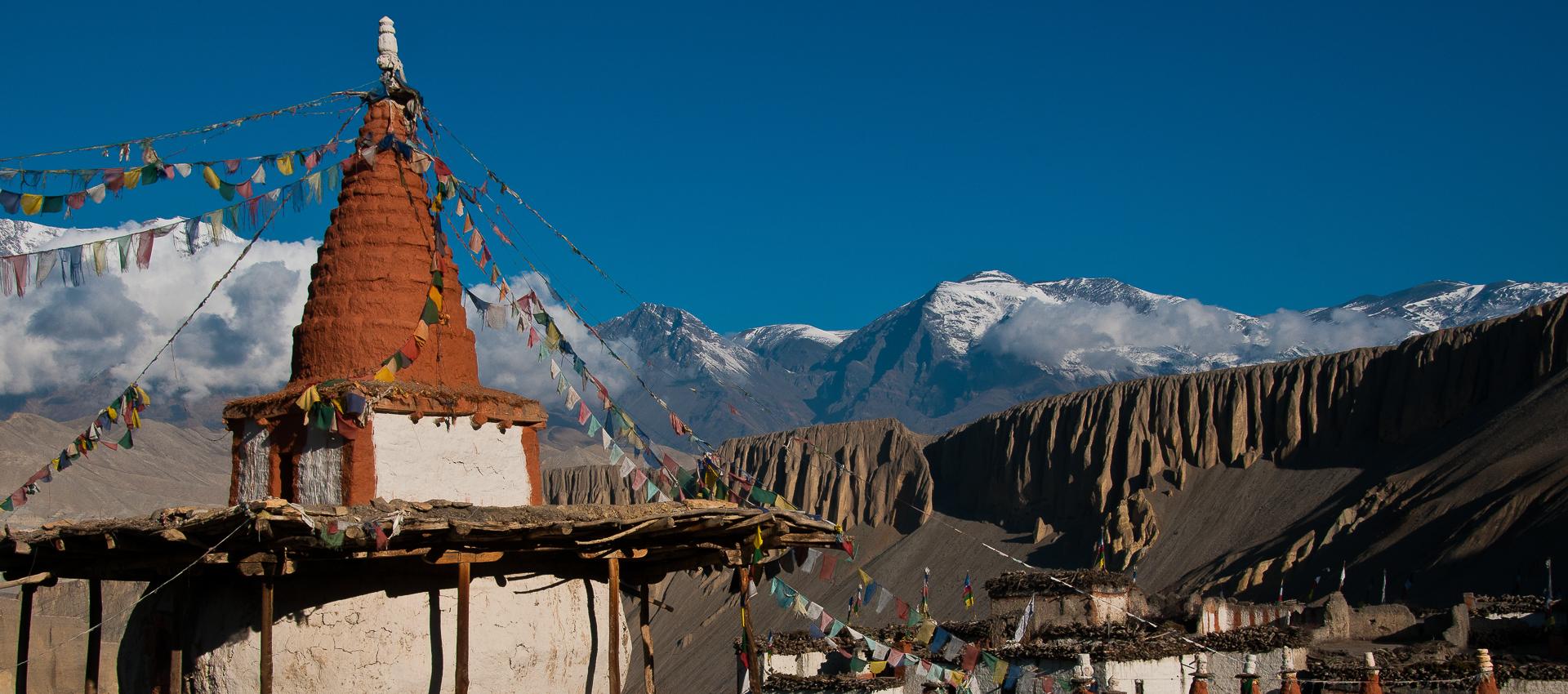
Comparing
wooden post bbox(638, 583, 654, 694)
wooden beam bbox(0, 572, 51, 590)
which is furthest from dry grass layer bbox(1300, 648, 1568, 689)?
wooden beam bbox(0, 572, 51, 590)

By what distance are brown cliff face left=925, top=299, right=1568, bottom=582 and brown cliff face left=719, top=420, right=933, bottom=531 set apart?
11.8 feet

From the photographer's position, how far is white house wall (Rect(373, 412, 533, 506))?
10586mm

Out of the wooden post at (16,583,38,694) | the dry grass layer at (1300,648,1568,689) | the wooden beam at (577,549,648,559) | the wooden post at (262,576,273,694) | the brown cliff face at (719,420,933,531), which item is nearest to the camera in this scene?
the wooden post at (262,576,273,694)

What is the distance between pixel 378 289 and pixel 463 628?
10.1 ft

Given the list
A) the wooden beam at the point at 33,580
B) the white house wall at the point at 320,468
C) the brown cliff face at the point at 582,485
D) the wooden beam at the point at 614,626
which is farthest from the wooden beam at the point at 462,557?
the brown cliff face at the point at 582,485

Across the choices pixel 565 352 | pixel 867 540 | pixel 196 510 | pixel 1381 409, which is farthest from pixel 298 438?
pixel 867 540

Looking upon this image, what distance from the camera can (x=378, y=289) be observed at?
11.3 m

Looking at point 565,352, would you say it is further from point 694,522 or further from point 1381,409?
point 1381,409

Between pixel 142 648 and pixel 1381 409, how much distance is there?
78.0 meters

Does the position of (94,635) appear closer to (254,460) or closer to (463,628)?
(254,460)

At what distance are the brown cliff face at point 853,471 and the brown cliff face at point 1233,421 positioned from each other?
3.59 metres

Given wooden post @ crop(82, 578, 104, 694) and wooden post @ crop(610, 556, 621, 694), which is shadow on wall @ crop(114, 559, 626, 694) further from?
wooden post @ crop(610, 556, 621, 694)

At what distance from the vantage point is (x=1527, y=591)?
4691 cm

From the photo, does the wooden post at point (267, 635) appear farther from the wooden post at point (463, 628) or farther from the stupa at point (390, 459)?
the wooden post at point (463, 628)
